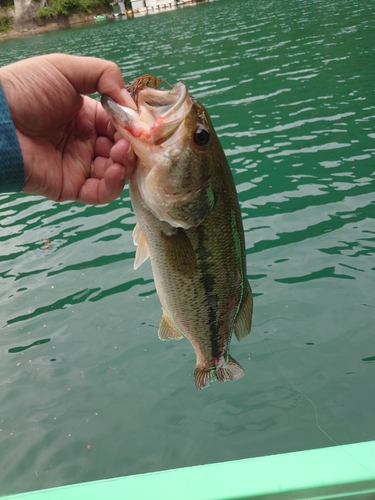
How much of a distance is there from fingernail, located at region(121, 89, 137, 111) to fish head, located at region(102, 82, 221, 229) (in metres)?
0.03

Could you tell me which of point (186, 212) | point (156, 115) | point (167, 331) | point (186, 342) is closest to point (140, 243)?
point (186, 212)

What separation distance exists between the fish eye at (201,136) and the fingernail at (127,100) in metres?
0.33

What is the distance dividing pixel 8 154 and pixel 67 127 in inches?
20.9

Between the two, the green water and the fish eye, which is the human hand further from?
the green water

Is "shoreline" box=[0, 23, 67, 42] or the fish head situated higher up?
"shoreline" box=[0, 23, 67, 42]

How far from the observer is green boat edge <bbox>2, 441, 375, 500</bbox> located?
2.48 meters

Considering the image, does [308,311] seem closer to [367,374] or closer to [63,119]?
[367,374]

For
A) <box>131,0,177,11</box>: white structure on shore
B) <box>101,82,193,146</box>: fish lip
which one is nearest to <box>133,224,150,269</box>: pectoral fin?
<box>101,82,193,146</box>: fish lip

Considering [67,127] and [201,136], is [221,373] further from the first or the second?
[67,127]

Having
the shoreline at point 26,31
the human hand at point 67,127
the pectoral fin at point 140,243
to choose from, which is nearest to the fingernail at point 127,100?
the human hand at point 67,127

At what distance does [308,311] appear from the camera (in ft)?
18.1

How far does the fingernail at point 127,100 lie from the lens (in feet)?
7.29

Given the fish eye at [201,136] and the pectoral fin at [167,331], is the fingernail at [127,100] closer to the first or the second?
the fish eye at [201,136]

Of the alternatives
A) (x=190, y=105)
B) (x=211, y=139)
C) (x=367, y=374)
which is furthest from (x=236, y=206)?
(x=367, y=374)
